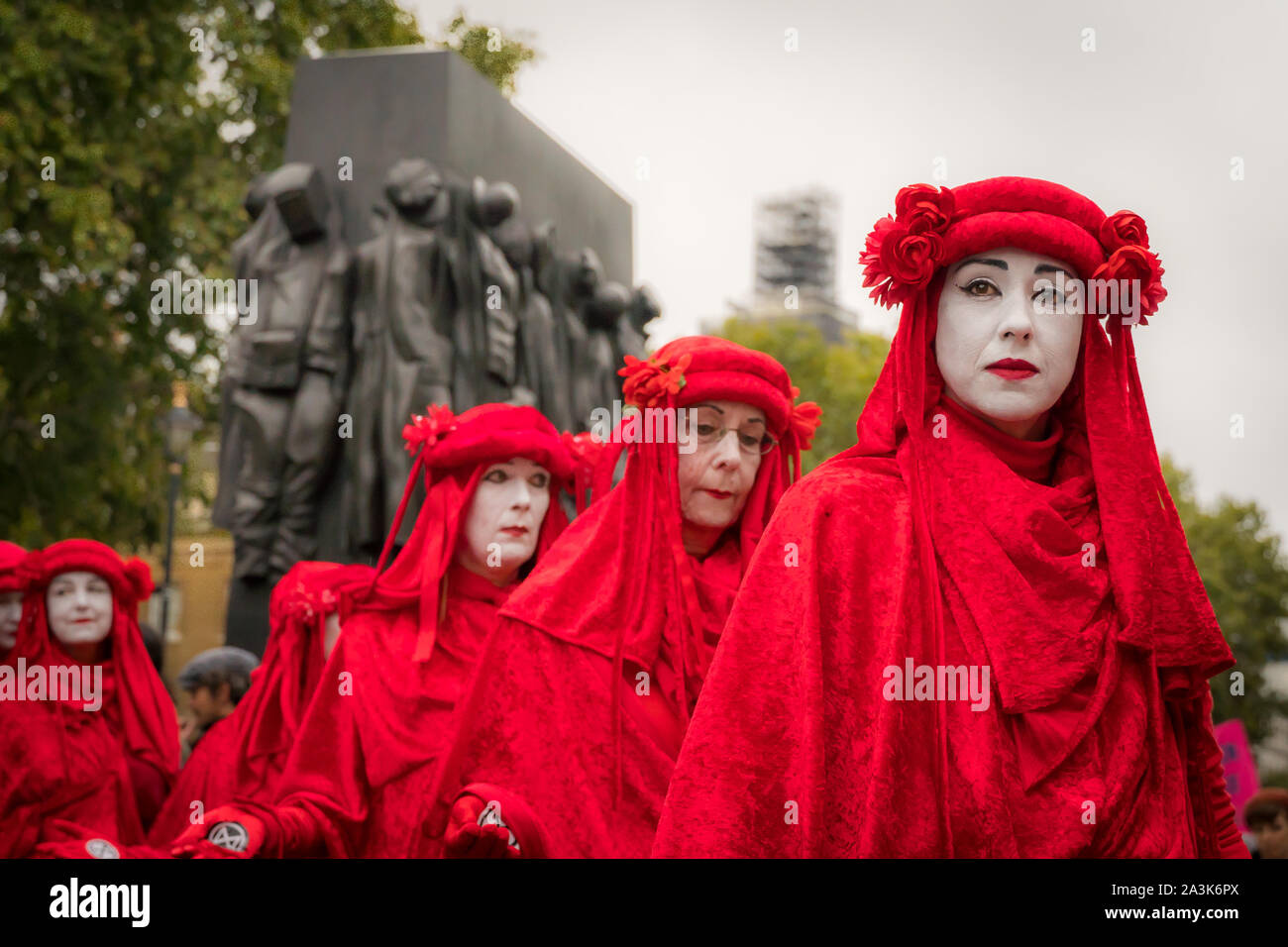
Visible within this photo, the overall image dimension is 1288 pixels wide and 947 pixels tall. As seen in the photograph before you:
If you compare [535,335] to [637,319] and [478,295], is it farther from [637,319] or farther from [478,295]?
[637,319]

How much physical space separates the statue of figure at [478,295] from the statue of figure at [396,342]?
0.26 ft

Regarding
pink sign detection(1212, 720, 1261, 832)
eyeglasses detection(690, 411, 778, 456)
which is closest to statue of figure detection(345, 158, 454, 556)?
eyeglasses detection(690, 411, 778, 456)

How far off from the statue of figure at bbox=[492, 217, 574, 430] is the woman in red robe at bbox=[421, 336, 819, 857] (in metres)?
5.09

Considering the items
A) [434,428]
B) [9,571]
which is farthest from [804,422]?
[9,571]

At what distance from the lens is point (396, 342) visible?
8.31m

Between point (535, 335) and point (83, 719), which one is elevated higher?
point (535, 335)

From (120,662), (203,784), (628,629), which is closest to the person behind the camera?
(628,629)

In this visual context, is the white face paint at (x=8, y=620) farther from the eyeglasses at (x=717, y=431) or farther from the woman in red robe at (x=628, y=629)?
the eyeglasses at (x=717, y=431)

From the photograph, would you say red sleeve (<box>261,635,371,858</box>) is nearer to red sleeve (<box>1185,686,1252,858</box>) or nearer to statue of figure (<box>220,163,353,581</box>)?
red sleeve (<box>1185,686,1252,858</box>)

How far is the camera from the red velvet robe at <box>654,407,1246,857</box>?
2.27 metres

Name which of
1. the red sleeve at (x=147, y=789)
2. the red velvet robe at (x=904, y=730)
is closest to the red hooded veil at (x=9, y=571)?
the red sleeve at (x=147, y=789)

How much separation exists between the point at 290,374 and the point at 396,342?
0.79 metres

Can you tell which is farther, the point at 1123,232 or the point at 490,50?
the point at 490,50

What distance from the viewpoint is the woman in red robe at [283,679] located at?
453 centimetres
